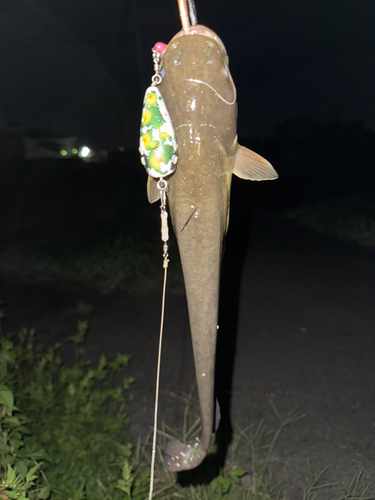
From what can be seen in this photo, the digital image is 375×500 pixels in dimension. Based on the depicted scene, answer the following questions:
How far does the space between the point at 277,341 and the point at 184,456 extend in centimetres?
234

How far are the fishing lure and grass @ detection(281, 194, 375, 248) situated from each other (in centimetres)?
479

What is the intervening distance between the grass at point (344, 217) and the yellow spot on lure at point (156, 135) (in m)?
4.79

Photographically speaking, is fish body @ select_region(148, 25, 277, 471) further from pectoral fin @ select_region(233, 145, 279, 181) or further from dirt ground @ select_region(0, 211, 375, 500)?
dirt ground @ select_region(0, 211, 375, 500)

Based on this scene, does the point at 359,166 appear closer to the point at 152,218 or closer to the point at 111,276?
A: the point at 152,218

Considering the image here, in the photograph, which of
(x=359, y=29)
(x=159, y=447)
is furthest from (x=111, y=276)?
(x=359, y=29)

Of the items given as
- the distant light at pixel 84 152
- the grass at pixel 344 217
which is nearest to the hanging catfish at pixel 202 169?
the distant light at pixel 84 152

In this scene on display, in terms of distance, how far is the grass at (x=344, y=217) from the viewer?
16.6ft

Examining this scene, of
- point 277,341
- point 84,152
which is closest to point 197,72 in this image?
point 277,341

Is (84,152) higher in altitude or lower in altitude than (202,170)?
higher

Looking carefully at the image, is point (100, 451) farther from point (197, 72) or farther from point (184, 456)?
point (197, 72)

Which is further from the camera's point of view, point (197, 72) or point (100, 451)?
point (100, 451)

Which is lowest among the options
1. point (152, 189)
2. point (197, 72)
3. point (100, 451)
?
point (100, 451)

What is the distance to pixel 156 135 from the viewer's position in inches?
24.7

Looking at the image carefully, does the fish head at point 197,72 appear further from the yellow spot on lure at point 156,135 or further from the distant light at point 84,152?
the distant light at point 84,152
